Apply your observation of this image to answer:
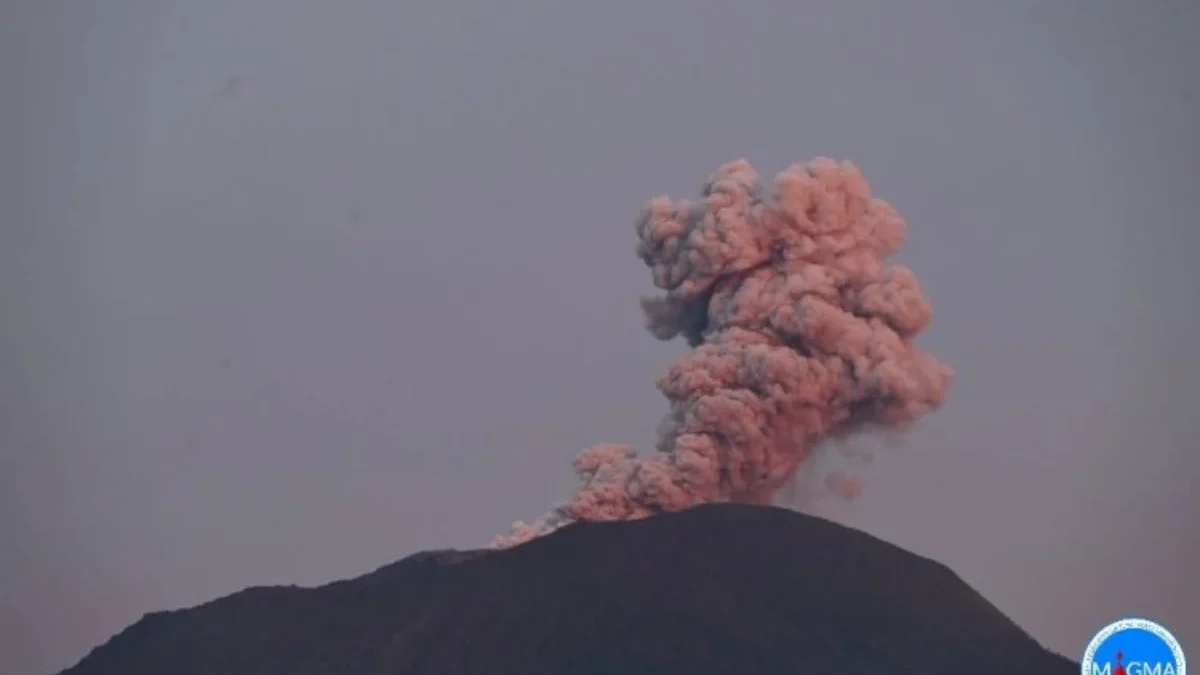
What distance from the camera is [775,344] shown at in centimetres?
2370

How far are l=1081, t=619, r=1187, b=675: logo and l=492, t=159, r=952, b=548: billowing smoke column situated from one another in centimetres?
679

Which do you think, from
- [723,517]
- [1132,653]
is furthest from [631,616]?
[1132,653]

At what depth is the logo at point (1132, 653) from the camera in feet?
51.5

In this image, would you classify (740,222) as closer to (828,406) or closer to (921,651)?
(828,406)

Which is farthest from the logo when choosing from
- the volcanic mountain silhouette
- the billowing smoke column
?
the billowing smoke column

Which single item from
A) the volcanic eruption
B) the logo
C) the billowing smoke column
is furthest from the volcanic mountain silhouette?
the logo

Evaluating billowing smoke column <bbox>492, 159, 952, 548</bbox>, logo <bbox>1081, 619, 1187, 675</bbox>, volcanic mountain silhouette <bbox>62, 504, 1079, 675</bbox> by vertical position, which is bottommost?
logo <bbox>1081, 619, 1187, 675</bbox>

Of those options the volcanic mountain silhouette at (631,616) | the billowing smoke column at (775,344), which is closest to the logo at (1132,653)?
the volcanic mountain silhouette at (631,616)

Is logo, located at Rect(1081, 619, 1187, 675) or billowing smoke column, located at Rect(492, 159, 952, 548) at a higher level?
billowing smoke column, located at Rect(492, 159, 952, 548)

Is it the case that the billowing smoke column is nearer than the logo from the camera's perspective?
No

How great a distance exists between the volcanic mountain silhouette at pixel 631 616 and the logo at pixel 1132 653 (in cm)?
528

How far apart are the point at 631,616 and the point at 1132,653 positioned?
9602mm

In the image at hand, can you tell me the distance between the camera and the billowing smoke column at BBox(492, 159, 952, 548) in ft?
75.8

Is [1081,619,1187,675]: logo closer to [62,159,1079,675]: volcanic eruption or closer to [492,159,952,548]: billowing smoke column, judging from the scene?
[62,159,1079,675]: volcanic eruption
